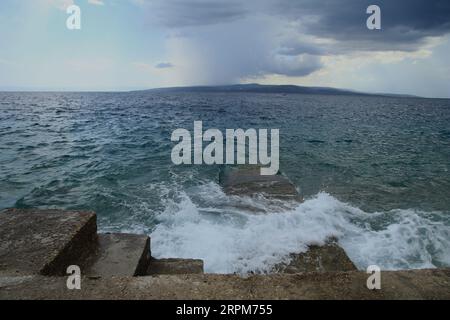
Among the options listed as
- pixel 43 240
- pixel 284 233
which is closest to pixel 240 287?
pixel 43 240

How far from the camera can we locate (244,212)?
8.55 m

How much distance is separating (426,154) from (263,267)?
61.2ft

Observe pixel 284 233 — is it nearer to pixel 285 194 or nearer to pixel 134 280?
pixel 285 194

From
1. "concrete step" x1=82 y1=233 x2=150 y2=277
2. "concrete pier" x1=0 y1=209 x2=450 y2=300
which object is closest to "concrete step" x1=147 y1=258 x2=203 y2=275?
"concrete step" x1=82 y1=233 x2=150 y2=277

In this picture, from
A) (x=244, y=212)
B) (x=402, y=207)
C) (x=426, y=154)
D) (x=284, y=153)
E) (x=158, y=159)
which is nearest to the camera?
(x=244, y=212)

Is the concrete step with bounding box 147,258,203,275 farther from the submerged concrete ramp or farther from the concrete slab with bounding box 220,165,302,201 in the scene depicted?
the concrete slab with bounding box 220,165,302,201

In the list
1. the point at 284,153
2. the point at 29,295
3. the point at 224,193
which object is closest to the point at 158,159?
the point at 224,193

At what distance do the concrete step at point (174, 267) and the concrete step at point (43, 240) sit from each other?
0.90 meters

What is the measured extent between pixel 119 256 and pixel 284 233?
3.80m

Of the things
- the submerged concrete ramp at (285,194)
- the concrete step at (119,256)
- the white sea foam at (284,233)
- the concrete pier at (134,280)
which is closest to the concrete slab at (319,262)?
the submerged concrete ramp at (285,194)

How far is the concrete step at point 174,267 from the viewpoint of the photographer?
4363 millimetres

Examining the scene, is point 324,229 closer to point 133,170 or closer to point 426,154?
point 133,170

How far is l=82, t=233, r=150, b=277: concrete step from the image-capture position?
3826mm

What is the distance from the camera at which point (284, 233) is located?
6.79 m
